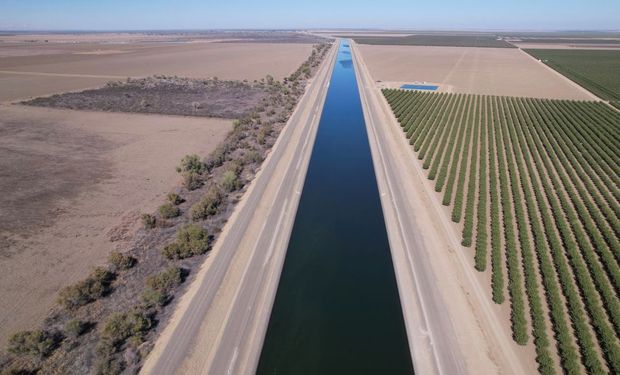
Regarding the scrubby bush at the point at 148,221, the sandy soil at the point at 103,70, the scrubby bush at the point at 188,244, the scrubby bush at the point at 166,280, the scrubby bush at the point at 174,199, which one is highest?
the sandy soil at the point at 103,70

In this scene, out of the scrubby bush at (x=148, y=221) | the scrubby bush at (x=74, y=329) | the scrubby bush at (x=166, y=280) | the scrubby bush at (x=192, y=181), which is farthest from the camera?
the scrubby bush at (x=192, y=181)

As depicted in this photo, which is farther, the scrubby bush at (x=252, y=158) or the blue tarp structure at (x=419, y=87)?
the blue tarp structure at (x=419, y=87)

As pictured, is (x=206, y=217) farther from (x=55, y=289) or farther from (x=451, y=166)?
(x=451, y=166)

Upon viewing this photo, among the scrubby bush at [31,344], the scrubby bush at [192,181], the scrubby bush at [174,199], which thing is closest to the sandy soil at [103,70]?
the scrubby bush at [192,181]

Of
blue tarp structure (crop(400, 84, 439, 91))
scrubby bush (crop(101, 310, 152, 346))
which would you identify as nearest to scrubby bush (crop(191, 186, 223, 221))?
scrubby bush (crop(101, 310, 152, 346))

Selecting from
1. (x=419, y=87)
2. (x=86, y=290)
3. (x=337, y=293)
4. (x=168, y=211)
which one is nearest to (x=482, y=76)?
(x=419, y=87)

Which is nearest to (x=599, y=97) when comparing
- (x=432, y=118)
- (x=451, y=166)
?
(x=432, y=118)

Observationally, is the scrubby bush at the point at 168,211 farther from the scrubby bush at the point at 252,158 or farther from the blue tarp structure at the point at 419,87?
the blue tarp structure at the point at 419,87
